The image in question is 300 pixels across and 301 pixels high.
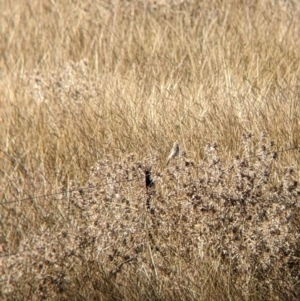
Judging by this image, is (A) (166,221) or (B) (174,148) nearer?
(A) (166,221)

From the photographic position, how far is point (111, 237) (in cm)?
354

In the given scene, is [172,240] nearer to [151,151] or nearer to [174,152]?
[174,152]

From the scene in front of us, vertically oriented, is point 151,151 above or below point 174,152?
below

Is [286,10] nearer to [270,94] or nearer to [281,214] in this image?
[270,94]

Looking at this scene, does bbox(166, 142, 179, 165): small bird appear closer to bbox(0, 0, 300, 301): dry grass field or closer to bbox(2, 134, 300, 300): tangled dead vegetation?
bbox(0, 0, 300, 301): dry grass field

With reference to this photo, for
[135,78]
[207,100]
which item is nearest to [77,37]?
[135,78]

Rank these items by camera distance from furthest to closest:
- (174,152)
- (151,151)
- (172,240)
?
(151,151) → (174,152) → (172,240)

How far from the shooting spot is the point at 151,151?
14.0 feet

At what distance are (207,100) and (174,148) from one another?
75 cm

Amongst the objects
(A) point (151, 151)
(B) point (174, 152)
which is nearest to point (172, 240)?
(B) point (174, 152)

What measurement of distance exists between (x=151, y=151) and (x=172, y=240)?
735 mm

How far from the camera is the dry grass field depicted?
11.4ft

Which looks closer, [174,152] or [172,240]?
[172,240]

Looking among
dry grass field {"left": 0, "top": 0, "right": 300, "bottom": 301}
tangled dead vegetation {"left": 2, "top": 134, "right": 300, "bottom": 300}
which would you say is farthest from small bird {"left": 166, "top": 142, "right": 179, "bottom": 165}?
tangled dead vegetation {"left": 2, "top": 134, "right": 300, "bottom": 300}
